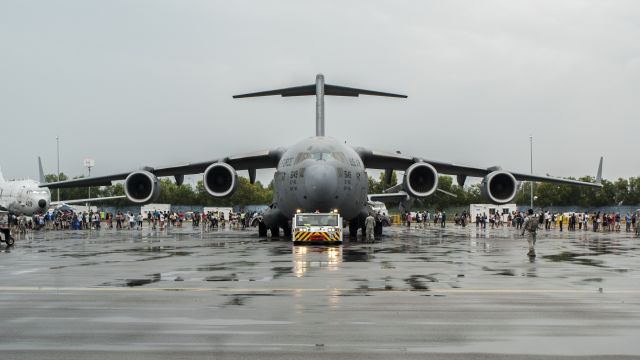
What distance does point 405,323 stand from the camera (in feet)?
27.0

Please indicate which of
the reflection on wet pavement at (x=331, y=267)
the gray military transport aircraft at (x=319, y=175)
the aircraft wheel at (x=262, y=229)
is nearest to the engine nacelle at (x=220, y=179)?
the gray military transport aircraft at (x=319, y=175)

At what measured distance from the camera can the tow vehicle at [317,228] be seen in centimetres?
2547

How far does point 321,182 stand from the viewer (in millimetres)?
26438

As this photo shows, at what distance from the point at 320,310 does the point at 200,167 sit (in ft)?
79.8

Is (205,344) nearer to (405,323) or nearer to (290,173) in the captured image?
(405,323)

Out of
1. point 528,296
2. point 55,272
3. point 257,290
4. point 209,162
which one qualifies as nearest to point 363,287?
point 257,290

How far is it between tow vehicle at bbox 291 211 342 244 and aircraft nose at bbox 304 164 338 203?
72cm

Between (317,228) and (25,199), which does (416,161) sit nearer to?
(317,228)

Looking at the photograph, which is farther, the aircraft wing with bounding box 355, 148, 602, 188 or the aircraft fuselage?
the aircraft fuselage

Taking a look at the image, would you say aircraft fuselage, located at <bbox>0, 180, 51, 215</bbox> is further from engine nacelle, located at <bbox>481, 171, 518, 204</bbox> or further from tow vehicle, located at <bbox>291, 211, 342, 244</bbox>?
engine nacelle, located at <bbox>481, 171, 518, 204</bbox>

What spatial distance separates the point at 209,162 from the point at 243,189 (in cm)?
11544

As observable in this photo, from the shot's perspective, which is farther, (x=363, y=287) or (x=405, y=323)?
(x=363, y=287)

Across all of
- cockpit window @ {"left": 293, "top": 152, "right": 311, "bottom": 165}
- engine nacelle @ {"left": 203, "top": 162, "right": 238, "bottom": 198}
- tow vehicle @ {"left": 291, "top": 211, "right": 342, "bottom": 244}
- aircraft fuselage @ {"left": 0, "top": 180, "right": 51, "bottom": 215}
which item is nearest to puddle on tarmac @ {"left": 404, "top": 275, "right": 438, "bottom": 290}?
tow vehicle @ {"left": 291, "top": 211, "right": 342, "bottom": 244}

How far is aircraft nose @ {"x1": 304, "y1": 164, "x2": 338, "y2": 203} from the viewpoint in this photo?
2644cm
